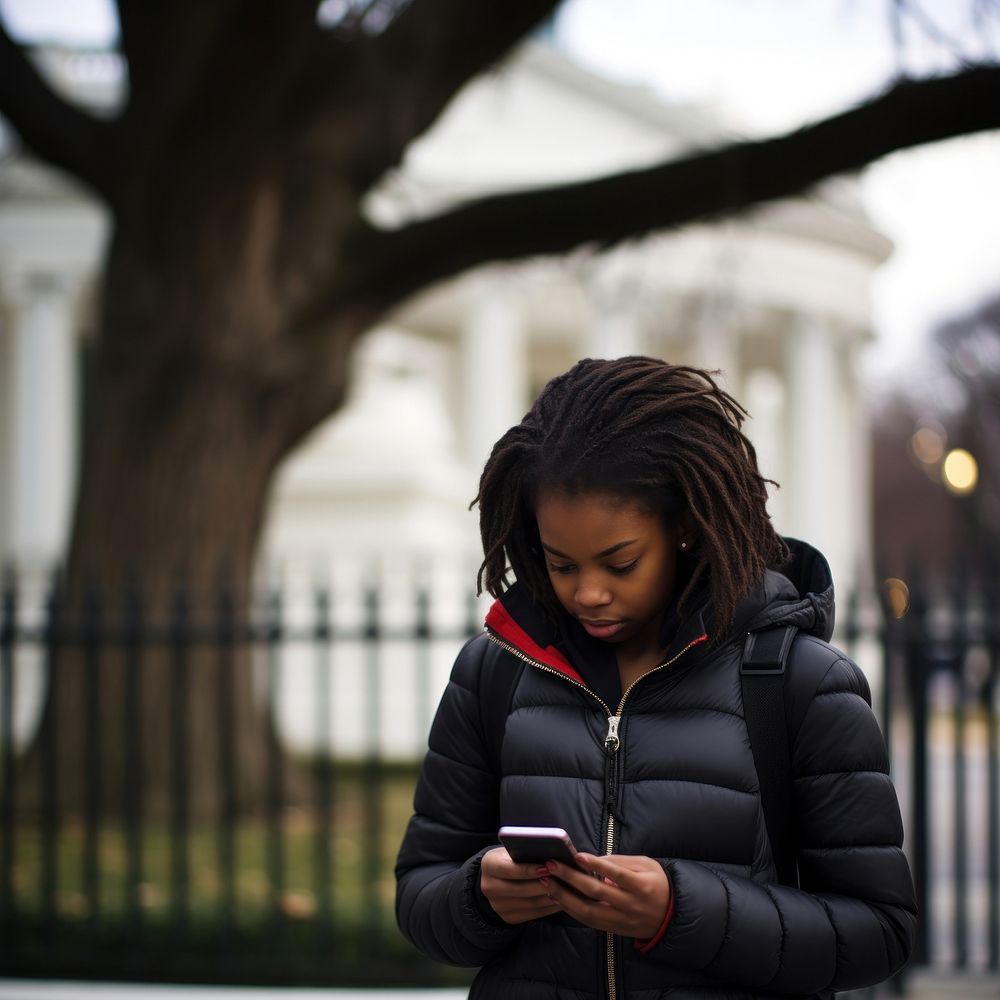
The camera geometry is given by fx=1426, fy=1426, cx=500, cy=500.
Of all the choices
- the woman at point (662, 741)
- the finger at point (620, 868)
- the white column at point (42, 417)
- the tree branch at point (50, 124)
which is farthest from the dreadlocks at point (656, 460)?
the white column at point (42, 417)

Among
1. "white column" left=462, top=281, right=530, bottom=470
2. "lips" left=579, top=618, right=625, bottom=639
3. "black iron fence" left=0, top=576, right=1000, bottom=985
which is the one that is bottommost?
"black iron fence" left=0, top=576, right=1000, bottom=985

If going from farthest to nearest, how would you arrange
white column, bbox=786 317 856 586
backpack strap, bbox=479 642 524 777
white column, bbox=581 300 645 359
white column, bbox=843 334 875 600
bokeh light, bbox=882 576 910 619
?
1. white column, bbox=843 334 875 600
2. white column, bbox=786 317 856 586
3. white column, bbox=581 300 645 359
4. bokeh light, bbox=882 576 910 619
5. backpack strap, bbox=479 642 524 777

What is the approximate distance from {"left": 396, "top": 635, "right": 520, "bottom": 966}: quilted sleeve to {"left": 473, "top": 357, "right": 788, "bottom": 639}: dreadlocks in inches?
7.3

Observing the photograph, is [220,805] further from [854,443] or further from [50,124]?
[854,443]

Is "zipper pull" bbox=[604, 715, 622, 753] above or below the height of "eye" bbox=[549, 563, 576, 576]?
below

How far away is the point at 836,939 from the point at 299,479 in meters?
9.70

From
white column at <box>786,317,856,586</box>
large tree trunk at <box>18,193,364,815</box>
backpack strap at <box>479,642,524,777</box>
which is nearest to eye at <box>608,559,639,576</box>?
backpack strap at <box>479,642,524,777</box>

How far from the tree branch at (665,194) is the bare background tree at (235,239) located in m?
0.02

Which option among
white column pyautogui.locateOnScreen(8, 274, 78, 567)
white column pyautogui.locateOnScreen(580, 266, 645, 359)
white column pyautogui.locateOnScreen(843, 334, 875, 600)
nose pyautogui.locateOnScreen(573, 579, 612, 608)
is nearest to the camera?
nose pyautogui.locateOnScreen(573, 579, 612, 608)

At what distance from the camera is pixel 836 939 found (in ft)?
5.90

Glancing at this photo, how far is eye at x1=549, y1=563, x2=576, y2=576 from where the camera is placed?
6.15 ft

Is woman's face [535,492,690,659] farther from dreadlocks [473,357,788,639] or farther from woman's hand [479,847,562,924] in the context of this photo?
woman's hand [479,847,562,924]

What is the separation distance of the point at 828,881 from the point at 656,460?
587mm

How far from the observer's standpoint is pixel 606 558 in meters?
1.85
